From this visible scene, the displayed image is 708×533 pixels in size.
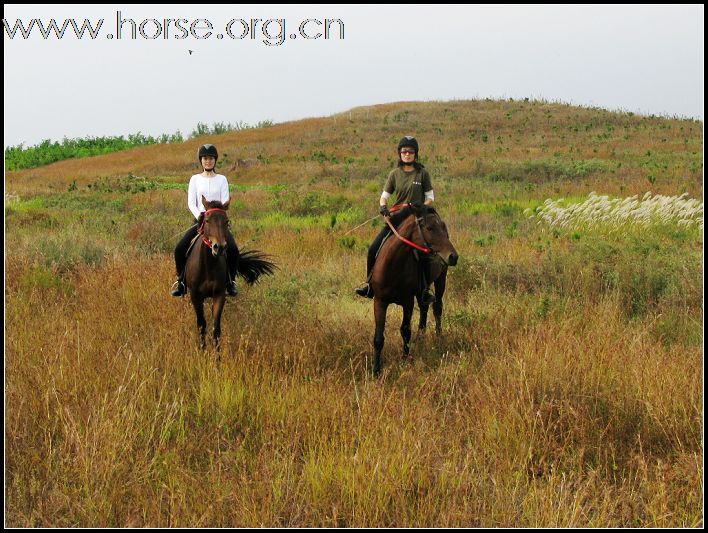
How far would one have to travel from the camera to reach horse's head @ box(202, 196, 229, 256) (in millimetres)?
6926

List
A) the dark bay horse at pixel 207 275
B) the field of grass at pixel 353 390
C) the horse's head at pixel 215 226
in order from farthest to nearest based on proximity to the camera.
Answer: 1. the dark bay horse at pixel 207 275
2. the horse's head at pixel 215 226
3. the field of grass at pixel 353 390

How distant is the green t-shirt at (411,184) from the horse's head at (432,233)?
102 centimetres

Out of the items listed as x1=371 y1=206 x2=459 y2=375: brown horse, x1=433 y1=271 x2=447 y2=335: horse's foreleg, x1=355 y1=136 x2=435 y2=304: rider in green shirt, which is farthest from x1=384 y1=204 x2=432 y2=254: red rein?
x1=433 y1=271 x2=447 y2=335: horse's foreleg

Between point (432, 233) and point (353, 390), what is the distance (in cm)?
202

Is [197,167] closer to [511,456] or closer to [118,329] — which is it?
[118,329]

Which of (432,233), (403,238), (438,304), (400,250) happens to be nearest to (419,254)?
(400,250)

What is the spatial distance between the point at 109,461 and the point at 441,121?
56.4 metres

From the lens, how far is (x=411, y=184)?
25.3 feet

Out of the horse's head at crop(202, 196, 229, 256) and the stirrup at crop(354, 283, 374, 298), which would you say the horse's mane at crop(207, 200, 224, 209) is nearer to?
the horse's head at crop(202, 196, 229, 256)

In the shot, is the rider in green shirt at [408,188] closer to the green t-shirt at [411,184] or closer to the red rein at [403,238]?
the green t-shirt at [411,184]

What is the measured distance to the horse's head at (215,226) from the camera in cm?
693

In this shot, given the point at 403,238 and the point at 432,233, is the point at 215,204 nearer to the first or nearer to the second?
the point at 403,238

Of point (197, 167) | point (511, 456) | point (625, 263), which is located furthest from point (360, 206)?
point (197, 167)

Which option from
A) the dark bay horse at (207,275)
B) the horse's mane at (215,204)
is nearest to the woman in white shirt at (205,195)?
the dark bay horse at (207,275)
